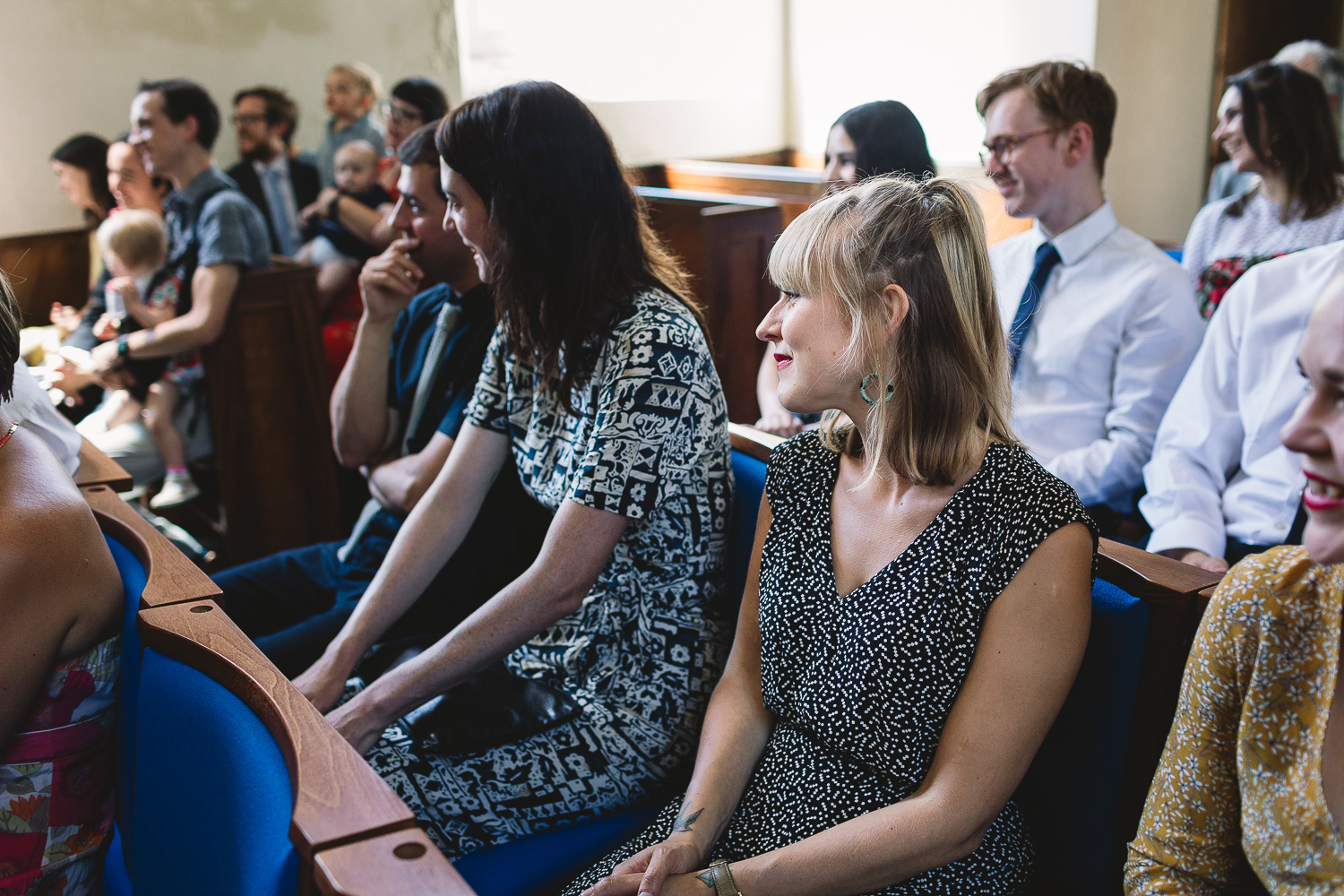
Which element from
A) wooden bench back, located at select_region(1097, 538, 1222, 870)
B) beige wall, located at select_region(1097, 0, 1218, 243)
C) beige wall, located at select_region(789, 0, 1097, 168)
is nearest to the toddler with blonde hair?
wooden bench back, located at select_region(1097, 538, 1222, 870)

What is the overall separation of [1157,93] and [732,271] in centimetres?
354

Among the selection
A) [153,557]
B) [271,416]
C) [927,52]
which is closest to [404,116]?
[271,416]

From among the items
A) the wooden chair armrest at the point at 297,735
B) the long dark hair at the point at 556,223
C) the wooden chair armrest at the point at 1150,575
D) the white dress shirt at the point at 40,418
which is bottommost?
the wooden chair armrest at the point at 297,735

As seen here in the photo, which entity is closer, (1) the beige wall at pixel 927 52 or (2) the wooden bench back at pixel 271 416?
(2) the wooden bench back at pixel 271 416

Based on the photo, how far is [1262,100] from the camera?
3.28 m

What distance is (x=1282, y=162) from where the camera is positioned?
326 centimetres

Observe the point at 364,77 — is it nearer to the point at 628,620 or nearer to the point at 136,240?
the point at 136,240

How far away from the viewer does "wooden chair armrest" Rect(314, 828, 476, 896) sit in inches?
30.9

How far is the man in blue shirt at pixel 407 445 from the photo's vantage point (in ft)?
6.00

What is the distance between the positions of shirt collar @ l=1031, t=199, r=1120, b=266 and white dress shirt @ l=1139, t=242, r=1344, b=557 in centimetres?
39

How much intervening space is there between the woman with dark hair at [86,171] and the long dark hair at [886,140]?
4039mm

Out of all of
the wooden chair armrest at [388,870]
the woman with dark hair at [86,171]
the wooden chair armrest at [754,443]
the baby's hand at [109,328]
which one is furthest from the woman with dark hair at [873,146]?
the woman with dark hair at [86,171]

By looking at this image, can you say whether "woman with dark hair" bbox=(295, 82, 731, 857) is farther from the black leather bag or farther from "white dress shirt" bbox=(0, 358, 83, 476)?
"white dress shirt" bbox=(0, 358, 83, 476)

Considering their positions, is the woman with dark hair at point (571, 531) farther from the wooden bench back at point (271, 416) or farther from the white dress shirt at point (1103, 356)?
the wooden bench back at point (271, 416)
